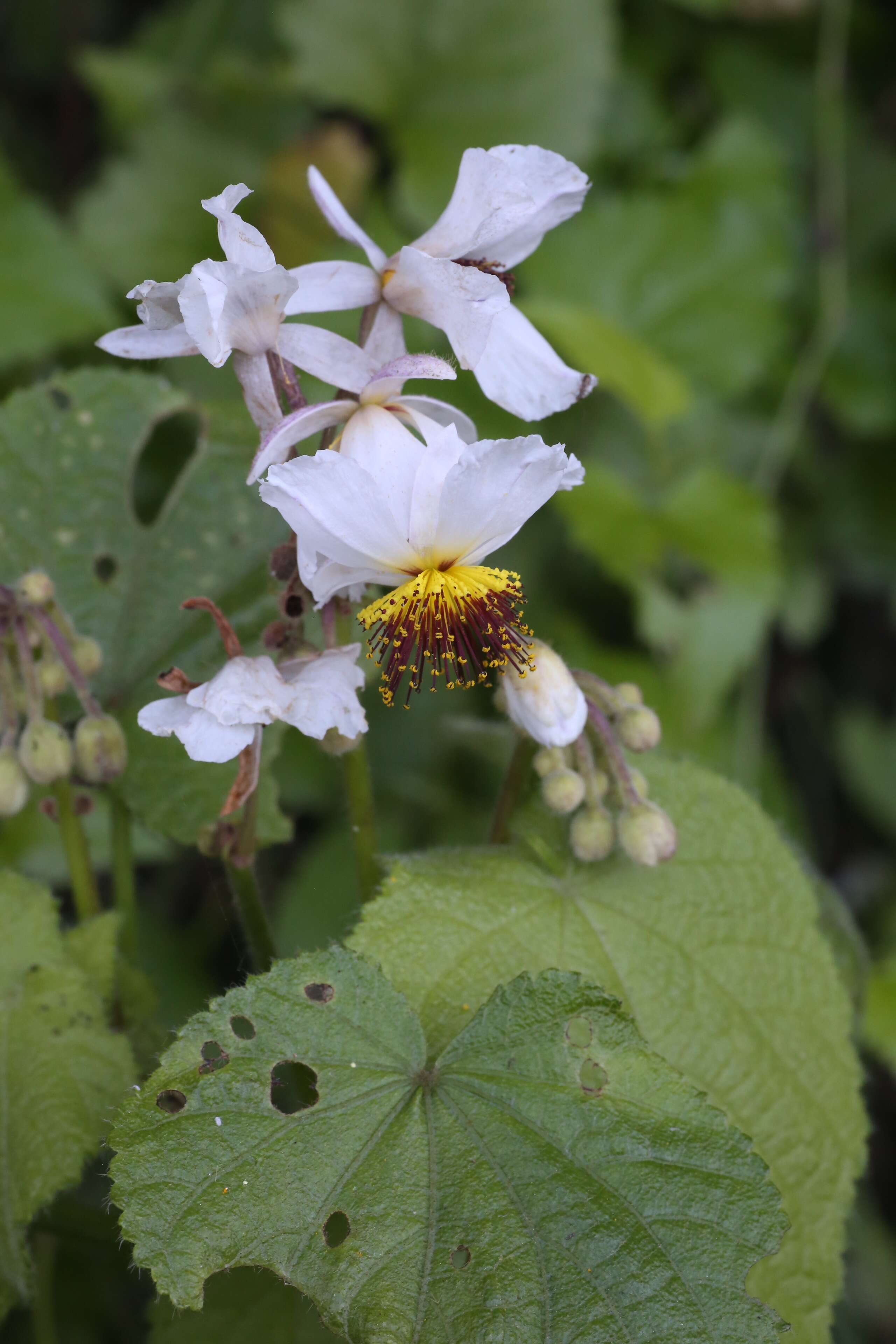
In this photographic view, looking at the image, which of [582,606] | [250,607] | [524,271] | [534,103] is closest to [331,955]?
[250,607]

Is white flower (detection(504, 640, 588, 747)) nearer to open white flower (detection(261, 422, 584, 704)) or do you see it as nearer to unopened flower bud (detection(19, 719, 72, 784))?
open white flower (detection(261, 422, 584, 704))

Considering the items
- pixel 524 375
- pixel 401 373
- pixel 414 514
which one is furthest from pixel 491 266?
pixel 414 514

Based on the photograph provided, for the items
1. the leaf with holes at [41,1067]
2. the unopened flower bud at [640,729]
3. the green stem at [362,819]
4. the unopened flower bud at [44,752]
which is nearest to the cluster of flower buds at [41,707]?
the unopened flower bud at [44,752]

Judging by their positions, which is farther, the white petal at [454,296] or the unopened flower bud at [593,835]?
the unopened flower bud at [593,835]

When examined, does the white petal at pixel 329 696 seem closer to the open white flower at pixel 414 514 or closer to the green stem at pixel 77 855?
the open white flower at pixel 414 514

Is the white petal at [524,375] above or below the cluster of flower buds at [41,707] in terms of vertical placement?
above

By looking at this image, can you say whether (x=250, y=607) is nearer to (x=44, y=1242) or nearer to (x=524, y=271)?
(x=44, y=1242)

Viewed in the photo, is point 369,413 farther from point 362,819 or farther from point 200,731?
point 362,819

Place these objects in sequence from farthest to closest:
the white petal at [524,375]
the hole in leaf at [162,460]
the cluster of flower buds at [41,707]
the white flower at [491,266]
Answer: the hole in leaf at [162,460] → the cluster of flower buds at [41,707] → the white petal at [524,375] → the white flower at [491,266]

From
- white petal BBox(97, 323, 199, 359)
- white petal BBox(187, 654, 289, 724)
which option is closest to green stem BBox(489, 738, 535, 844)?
white petal BBox(187, 654, 289, 724)
